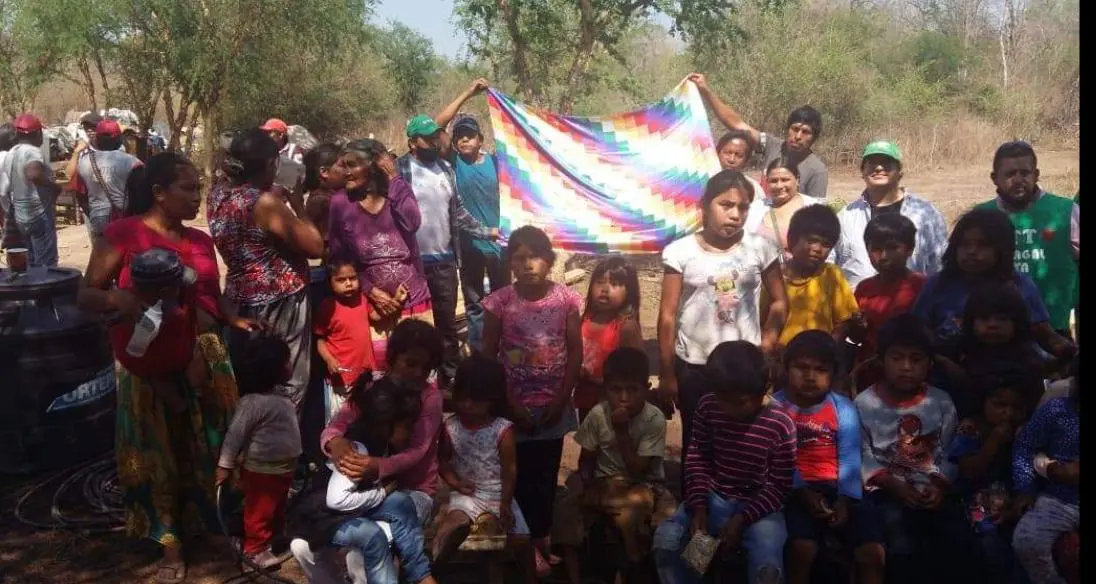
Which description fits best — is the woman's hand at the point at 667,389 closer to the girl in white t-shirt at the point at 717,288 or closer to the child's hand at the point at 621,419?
the girl in white t-shirt at the point at 717,288

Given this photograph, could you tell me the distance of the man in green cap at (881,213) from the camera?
15.4 ft

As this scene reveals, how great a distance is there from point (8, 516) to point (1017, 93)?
78.8 ft

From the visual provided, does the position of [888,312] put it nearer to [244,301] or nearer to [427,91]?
[244,301]

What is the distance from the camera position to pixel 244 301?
4332 mm

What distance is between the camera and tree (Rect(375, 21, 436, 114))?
1166 inches

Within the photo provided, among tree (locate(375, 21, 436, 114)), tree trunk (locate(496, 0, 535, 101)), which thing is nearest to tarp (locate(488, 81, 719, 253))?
tree trunk (locate(496, 0, 535, 101))

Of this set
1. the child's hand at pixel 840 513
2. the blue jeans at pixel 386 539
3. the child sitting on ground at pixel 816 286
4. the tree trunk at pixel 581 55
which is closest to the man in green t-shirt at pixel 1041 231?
the child sitting on ground at pixel 816 286

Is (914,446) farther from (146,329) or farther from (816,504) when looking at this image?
(146,329)

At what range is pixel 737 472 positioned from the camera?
3.54 meters

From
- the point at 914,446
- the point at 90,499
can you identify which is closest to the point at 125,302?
the point at 90,499

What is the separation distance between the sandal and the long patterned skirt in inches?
3.5

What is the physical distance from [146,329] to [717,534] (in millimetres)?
2297

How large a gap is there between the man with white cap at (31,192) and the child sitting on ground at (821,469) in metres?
7.47

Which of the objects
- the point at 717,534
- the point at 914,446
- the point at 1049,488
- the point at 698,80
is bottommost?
the point at 717,534
